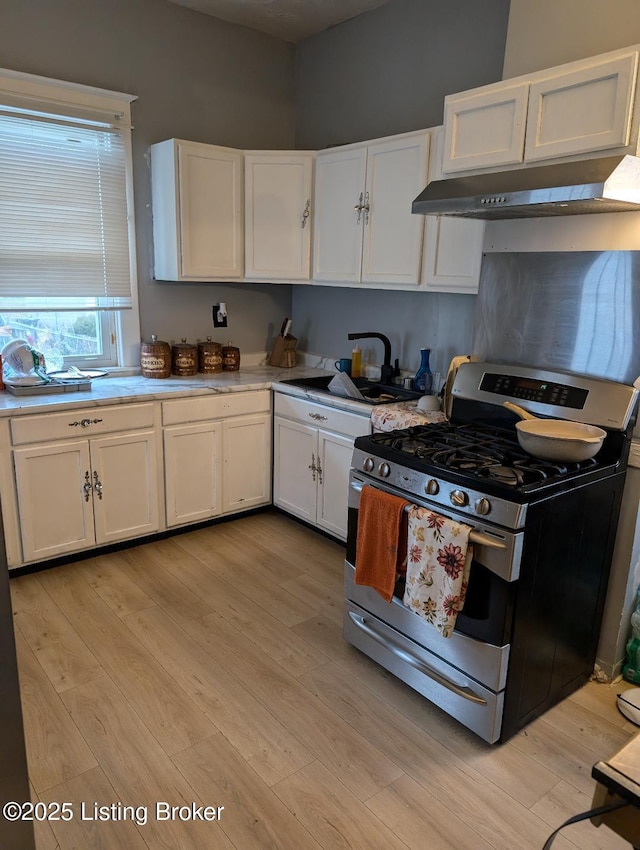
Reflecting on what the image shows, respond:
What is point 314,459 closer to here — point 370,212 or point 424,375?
point 424,375

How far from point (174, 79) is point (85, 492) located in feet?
8.07

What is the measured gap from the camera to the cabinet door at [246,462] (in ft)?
11.6

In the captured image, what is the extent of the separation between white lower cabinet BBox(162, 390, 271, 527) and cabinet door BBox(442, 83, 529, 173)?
176 centimetres

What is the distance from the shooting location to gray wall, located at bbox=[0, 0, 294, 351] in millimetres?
3105

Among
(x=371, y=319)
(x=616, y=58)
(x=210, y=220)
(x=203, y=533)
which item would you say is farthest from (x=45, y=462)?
(x=616, y=58)

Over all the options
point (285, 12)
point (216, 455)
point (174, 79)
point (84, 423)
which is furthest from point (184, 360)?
point (285, 12)

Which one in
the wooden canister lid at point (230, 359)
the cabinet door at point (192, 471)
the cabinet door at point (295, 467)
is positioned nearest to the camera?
the cabinet door at point (192, 471)

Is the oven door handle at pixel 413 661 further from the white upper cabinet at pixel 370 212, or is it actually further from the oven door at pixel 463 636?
the white upper cabinet at pixel 370 212

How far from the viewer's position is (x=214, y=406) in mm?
3410

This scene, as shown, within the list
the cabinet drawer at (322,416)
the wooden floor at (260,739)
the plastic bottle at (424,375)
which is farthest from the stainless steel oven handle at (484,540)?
the plastic bottle at (424,375)

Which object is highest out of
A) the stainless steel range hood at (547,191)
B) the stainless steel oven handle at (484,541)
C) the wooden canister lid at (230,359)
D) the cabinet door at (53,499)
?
the stainless steel range hood at (547,191)

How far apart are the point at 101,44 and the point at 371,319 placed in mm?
2110

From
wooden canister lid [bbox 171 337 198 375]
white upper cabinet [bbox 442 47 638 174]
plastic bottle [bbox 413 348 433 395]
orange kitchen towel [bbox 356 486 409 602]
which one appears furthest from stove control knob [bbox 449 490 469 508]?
wooden canister lid [bbox 171 337 198 375]

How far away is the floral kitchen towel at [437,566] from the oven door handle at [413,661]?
0.23m
